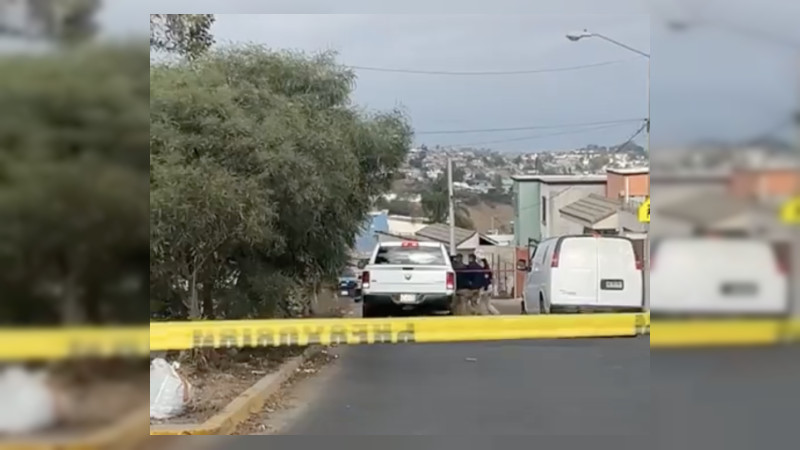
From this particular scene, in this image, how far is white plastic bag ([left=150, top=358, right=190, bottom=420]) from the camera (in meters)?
4.54

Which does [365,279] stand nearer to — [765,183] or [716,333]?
[716,333]

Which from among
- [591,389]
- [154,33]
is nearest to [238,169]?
[154,33]

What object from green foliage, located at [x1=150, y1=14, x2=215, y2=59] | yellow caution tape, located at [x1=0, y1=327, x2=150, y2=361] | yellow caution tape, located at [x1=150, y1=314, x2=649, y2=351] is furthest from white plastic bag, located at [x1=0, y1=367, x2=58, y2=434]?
green foliage, located at [x1=150, y1=14, x2=215, y2=59]

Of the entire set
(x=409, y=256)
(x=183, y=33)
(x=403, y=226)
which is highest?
(x=183, y=33)

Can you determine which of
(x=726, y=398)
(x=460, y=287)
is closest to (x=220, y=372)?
(x=460, y=287)

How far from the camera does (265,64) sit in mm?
6254

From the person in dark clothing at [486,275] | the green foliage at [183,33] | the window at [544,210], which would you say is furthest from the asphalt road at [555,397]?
the green foliage at [183,33]

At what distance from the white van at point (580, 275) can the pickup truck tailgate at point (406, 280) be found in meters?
1.01

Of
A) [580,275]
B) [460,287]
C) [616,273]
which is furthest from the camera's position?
[460,287]

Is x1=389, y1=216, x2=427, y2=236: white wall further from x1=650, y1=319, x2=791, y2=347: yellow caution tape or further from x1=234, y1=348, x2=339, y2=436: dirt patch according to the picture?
x1=650, y1=319, x2=791, y2=347: yellow caution tape

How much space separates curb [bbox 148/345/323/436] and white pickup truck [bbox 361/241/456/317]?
1.12 meters

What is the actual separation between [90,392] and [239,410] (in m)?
1.56

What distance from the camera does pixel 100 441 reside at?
3992mm

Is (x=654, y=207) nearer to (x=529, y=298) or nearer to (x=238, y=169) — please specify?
(x=238, y=169)
